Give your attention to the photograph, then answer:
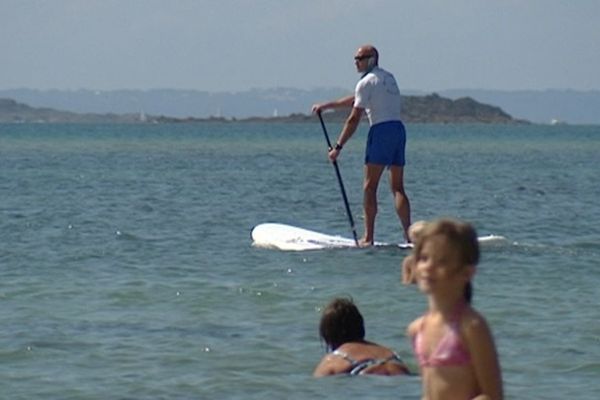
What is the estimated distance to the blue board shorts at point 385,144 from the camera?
14.5 meters

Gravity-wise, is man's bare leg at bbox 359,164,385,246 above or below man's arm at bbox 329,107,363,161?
below

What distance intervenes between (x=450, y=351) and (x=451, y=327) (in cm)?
8

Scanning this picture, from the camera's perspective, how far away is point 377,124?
14516mm

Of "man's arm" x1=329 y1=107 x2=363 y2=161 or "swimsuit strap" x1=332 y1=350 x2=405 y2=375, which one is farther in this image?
"man's arm" x1=329 y1=107 x2=363 y2=161

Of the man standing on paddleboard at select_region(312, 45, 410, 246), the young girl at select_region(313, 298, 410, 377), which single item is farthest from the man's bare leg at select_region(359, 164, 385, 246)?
the young girl at select_region(313, 298, 410, 377)

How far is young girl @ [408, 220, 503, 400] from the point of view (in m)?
5.08

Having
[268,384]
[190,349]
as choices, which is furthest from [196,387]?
[190,349]

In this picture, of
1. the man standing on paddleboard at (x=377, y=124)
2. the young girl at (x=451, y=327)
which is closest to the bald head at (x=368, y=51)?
the man standing on paddleboard at (x=377, y=124)

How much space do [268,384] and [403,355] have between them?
3.66 ft

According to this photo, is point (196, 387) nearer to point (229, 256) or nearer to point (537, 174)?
point (229, 256)

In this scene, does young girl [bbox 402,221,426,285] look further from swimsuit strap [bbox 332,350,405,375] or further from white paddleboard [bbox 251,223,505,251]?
white paddleboard [bbox 251,223,505,251]

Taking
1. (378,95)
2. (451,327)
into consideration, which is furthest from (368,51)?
(451,327)

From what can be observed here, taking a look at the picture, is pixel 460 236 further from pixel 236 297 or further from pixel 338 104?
pixel 338 104

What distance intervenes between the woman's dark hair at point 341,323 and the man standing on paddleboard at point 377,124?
6056 millimetres
